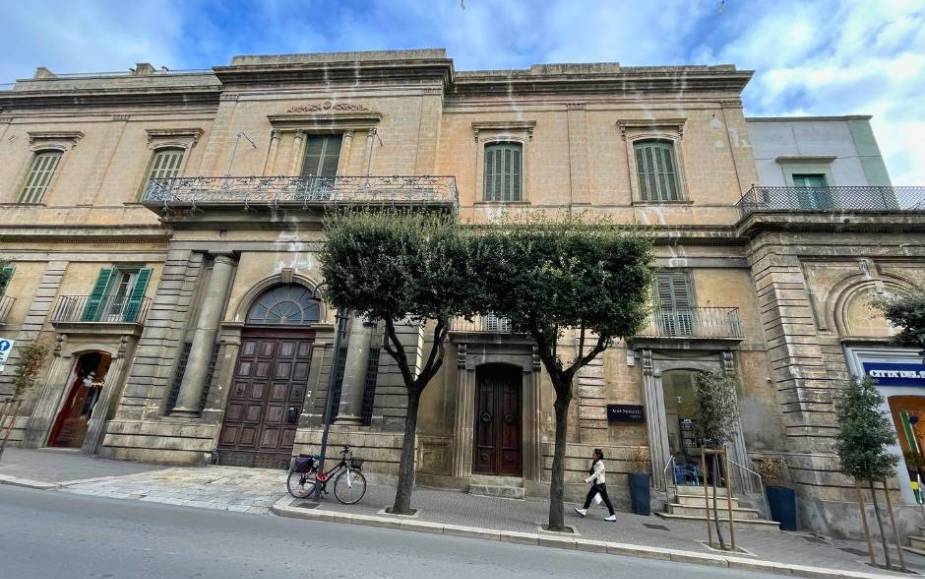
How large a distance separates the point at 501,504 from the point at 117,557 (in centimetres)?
763

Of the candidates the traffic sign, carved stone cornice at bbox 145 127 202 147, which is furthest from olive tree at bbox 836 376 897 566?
carved stone cornice at bbox 145 127 202 147

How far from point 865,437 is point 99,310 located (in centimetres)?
2168

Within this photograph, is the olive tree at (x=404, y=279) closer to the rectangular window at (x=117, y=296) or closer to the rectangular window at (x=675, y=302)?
the rectangular window at (x=675, y=302)

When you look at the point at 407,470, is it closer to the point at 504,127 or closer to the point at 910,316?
the point at 910,316

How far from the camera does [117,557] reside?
4.69 metres

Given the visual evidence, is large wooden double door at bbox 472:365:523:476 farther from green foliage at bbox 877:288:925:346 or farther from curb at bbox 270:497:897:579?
green foliage at bbox 877:288:925:346

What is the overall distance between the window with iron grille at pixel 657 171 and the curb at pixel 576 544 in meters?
11.2

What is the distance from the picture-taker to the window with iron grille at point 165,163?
17109 mm

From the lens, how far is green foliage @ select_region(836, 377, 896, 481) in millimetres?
7871

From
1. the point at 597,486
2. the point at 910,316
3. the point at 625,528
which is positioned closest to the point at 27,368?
the point at 597,486

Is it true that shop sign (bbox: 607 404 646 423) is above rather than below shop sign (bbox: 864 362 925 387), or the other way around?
below

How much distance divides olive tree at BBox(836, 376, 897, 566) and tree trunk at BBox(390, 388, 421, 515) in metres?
8.28

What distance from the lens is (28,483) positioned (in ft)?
27.2

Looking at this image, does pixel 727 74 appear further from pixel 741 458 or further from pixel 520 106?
pixel 741 458
